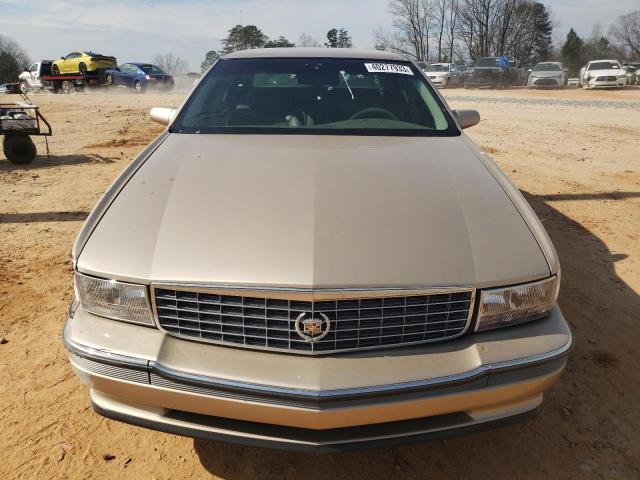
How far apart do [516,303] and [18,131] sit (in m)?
7.99

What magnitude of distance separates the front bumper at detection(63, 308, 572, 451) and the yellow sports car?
30.1 metres

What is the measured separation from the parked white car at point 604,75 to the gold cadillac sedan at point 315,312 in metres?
27.2

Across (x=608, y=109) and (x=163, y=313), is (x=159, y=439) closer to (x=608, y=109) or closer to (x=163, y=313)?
(x=163, y=313)

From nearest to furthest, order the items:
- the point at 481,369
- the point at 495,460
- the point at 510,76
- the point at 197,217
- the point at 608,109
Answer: the point at 481,369, the point at 197,217, the point at 495,460, the point at 608,109, the point at 510,76

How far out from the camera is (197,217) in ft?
6.78

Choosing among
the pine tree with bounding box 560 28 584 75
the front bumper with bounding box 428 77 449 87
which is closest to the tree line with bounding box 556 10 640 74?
the pine tree with bounding box 560 28 584 75

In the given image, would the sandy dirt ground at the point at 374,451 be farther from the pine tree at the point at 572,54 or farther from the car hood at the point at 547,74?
the pine tree at the point at 572,54

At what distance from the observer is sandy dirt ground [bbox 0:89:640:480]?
2.15m

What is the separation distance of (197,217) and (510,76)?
1260 inches

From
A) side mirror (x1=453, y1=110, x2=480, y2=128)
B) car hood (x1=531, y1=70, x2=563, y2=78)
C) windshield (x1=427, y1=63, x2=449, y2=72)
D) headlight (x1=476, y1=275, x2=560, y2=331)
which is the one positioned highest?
windshield (x1=427, y1=63, x2=449, y2=72)

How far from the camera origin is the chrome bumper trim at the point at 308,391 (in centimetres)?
166

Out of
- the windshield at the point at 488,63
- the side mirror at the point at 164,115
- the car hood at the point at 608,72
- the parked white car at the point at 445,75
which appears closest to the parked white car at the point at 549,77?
the car hood at the point at 608,72

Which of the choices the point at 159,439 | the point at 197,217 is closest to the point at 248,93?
the point at 197,217

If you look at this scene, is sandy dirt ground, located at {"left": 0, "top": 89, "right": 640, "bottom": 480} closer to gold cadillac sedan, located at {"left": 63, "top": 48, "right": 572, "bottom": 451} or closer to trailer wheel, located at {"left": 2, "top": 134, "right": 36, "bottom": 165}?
gold cadillac sedan, located at {"left": 63, "top": 48, "right": 572, "bottom": 451}
